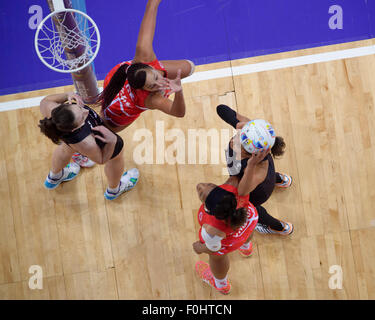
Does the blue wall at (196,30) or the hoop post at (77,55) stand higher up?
the blue wall at (196,30)

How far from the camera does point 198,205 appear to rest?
394 cm

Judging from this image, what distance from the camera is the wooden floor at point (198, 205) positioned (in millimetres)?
3832

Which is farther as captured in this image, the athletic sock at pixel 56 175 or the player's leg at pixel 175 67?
the athletic sock at pixel 56 175

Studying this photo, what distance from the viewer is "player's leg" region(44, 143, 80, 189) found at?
3408 mm

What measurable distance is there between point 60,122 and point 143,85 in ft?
2.30

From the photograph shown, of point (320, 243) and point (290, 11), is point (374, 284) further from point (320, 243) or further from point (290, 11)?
point (290, 11)

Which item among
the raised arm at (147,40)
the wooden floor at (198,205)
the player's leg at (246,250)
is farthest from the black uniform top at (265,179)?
the raised arm at (147,40)

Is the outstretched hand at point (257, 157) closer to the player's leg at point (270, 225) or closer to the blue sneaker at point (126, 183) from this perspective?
the player's leg at point (270, 225)

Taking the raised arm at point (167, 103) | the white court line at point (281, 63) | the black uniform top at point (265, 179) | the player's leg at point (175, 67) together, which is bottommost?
the black uniform top at point (265, 179)

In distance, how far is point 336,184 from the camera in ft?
12.8

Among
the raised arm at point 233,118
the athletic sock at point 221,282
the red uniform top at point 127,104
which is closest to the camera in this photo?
the red uniform top at point 127,104

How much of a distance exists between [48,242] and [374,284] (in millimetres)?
3632

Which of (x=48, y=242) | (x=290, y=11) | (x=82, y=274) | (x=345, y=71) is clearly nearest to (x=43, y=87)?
(x=48, y=242)

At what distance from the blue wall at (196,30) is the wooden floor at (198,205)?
30 centimetres
